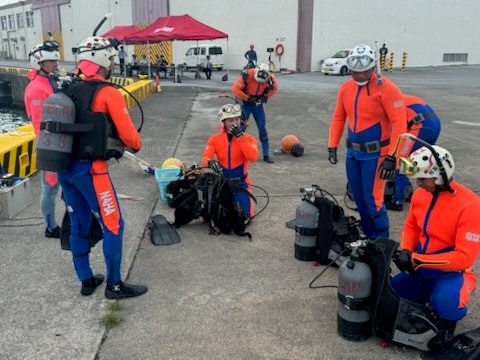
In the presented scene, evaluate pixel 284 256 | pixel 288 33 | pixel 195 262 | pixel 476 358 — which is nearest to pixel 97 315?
pixel 195 262

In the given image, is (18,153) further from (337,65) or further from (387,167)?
(337,65)

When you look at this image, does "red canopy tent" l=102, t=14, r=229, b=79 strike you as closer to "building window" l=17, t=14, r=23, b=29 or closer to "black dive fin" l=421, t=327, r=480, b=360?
"black dive fin" l=421, t=327, r=480, b=360

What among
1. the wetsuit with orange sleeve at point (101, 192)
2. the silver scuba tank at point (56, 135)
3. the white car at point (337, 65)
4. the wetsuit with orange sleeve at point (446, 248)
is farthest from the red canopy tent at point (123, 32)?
the wetsuit with orange sleeve at point (446, 248)

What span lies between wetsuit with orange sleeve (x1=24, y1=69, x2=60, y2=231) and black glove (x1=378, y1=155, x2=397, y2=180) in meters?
3.19

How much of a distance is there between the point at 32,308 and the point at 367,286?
2571 millimetres

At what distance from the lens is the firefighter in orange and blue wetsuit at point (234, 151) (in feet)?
17.1

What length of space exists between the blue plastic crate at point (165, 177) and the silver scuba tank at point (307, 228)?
211 centimetres

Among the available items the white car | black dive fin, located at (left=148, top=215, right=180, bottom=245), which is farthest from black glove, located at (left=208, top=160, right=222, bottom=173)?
the white car

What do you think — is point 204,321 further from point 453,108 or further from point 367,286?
point 453,108

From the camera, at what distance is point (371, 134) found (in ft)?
14.6

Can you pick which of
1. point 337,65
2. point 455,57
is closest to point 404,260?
point 337,65

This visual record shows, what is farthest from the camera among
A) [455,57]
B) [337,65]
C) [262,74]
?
[455,57]

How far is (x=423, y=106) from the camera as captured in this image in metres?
5.56

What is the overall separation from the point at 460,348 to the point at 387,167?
170 cm
